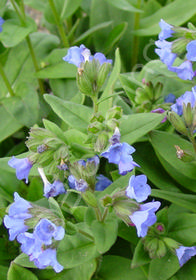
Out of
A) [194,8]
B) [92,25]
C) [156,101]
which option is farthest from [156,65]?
[92,25]

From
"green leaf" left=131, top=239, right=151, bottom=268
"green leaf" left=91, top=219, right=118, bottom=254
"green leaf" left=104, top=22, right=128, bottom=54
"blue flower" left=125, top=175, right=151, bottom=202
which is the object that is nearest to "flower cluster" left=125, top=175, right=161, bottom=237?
"blue flower" left=125, top=175, right=151, bottom=202

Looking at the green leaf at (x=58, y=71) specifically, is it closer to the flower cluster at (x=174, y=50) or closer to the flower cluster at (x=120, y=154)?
the flower cluster at (x=174, y=50)

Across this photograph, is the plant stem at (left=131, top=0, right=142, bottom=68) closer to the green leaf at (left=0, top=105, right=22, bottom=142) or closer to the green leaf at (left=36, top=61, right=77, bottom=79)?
the green leaf at (left=36, top=61, right=77, bottom=79)

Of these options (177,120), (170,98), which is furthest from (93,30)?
(177,120)

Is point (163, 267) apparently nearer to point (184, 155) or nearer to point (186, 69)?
point (184, 155)

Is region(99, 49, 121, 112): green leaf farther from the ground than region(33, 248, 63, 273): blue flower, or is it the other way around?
region(99, 49, 121, 112): green leaf

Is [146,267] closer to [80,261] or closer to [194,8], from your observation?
[80,261]

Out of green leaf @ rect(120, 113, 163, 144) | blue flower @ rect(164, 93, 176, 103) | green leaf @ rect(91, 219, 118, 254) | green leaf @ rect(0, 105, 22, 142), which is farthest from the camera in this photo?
green leaf @ rect(0, 105, 22, 142)
